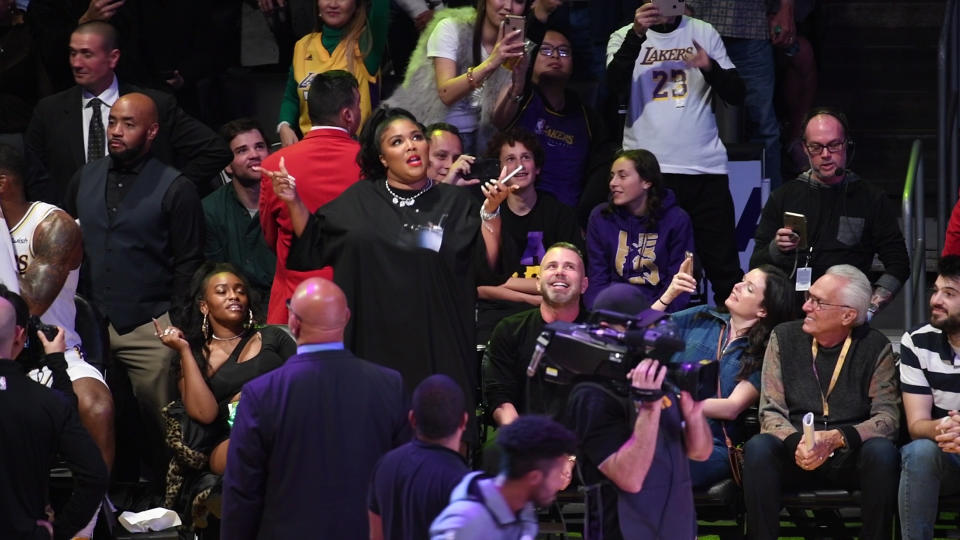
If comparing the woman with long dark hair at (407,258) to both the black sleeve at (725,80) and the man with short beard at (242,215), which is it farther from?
the black sleeve at (725,80)

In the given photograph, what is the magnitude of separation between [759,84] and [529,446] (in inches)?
218

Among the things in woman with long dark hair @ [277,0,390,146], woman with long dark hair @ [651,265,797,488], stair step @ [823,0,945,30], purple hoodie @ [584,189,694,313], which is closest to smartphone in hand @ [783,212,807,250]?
woman with long dark hair @ [651,265,797,488]

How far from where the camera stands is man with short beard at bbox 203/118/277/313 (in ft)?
27.8

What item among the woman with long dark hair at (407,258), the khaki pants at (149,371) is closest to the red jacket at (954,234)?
the woman with long dark hair at (407,258)

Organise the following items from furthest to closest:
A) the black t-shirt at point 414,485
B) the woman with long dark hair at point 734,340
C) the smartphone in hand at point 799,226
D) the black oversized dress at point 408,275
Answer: the smartphone in hand at point 799,226 < the woman with long dark hair at point 734,340 < the black oversized dress at point 408,275 < the black t-shirt at point 414,485

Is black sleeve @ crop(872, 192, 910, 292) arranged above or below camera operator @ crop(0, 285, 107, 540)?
above

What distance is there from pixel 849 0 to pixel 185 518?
6.91 m

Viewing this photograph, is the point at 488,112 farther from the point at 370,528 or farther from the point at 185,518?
the point at 370,528

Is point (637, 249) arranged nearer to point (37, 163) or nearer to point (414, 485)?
point (37, 163)

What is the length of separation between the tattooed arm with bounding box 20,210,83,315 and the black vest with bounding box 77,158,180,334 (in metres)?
0.52

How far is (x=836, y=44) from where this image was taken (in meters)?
11.5

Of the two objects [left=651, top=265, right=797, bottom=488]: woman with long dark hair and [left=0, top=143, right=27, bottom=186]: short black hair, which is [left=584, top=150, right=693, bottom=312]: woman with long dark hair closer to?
[left=651, top=265, right=797, bottom=488]: woman with long dark hair

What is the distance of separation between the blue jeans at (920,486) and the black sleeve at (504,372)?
1.72 m

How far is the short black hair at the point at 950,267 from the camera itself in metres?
7.02
